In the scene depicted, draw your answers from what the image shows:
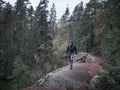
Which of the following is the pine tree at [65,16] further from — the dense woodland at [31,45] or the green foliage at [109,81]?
the green foliage at [109,81]

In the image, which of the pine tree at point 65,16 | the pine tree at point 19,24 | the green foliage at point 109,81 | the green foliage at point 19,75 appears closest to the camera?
the green foliage at point 109,81

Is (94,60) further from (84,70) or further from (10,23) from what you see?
(10,23)

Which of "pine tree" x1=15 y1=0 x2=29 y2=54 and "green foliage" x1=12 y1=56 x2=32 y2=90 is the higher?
"pine tree" x1=15 y1=0 x2=29 y2=54

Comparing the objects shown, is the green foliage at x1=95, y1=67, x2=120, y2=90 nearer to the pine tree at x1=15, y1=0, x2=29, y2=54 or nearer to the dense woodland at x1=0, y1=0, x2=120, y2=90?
the dense woodland at x1=0, y1=0, x2=120, y2=90

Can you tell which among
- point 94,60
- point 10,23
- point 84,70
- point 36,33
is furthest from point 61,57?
point 84,70

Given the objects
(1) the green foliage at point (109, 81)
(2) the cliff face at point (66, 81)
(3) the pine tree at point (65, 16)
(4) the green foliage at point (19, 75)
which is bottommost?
(4) the green foliage at point (19, 75)

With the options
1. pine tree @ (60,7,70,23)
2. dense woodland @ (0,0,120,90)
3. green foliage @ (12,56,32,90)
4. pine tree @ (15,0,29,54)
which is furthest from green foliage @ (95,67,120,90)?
pine tree @ (60,7,70,23)

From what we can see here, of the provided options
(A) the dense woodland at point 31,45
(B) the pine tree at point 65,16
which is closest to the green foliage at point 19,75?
(A) the dense woodland at point 31,45

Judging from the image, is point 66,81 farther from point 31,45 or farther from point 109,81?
point 31,45

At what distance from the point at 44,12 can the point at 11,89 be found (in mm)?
17285

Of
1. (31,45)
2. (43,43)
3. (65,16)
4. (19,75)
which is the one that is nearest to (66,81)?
(19,75)

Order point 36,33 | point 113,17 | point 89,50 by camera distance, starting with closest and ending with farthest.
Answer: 1. point 113,17
2. point 89,50
3. point 36,33

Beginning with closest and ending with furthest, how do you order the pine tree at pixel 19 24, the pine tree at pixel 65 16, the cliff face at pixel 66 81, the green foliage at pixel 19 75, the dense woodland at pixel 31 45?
the cliff face at pixel 66 81, the green foliage at pixel 19 75, the dense woodland at pixel 31 45, the pine tree at pixel 19 24, the pine tree at pixel 65 16

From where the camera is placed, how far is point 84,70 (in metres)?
19.7
